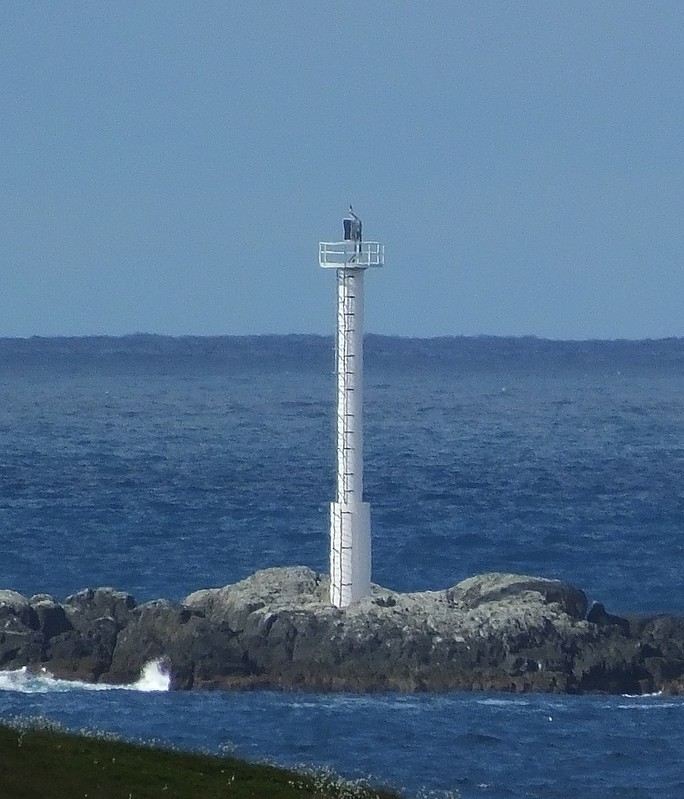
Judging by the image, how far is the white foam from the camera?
3481 cm

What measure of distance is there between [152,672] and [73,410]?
250 feet

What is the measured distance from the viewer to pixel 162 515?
61.7 meters

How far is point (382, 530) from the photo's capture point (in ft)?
186

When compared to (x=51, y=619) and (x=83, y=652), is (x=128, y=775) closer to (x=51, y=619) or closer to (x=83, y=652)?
(x=83, y=652)

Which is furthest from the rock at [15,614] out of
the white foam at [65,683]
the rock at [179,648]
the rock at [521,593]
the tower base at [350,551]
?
the rock at [521,593]

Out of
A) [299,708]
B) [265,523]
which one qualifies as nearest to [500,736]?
[299,708]

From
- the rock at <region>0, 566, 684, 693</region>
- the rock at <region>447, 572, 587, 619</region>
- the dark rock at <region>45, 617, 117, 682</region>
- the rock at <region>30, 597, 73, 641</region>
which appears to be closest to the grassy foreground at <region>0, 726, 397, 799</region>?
the rock at <region>0, 566, 684, 693</region>

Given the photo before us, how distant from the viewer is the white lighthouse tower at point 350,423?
36094mm

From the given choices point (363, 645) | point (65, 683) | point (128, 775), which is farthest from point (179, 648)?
point (128, 775)

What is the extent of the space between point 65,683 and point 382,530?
22414 mm

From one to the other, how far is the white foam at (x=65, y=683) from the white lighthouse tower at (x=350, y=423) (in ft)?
12.4

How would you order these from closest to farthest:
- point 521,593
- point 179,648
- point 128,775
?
point 128,775 → point 179,648 → point 521,593

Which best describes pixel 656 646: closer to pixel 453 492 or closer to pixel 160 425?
pixel 453 492

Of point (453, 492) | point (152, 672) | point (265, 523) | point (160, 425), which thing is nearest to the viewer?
point (152, 672)
